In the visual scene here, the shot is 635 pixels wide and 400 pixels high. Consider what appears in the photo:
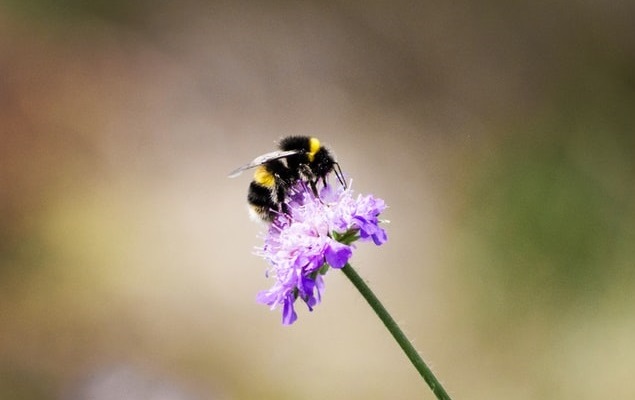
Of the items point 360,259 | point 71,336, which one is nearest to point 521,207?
point 360,259

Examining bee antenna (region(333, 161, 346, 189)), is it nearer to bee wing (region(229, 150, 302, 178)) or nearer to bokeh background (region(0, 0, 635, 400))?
bee wing (region(229, 150, 302, 178))

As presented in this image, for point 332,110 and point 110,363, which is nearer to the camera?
point 110,363

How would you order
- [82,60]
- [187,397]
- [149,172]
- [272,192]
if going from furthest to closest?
[82,60], [149,172], [187,397], [272,192]

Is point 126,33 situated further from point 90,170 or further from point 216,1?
point 90,170

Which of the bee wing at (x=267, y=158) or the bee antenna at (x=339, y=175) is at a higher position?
the bee wing at (x=267, y=158)

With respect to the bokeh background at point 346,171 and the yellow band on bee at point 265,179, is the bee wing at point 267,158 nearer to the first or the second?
the yellow band on bee at point 265,179

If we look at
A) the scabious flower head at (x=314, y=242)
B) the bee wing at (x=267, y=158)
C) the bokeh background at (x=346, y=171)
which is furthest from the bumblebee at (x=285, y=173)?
the bokeh background at (x=346, y=171)
